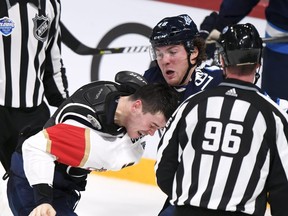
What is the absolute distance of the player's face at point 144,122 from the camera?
2475 millimetres

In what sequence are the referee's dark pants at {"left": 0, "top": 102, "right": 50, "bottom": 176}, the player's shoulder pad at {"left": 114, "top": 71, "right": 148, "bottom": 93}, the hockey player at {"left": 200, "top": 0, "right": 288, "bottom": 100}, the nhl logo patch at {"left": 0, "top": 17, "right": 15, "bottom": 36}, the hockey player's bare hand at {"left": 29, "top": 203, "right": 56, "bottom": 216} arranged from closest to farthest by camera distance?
the hockey player's bare hand at {"left": 29, "top": 203, "right": 56, "bottom": 216} → the player's shoulder pad at {"left": 114, "top": 71, "right": 148, "bottom": 93} → the nhl logo patch at {"left": 0, "top": 17, "right": 15, "bottom": 36} → the referee's dark pants at {"left": 0, "top": 102, "right": 50, "bottom": 176} → the hockey player at {"left": 200, "top": 0, "right": 288, "bottom": 100}

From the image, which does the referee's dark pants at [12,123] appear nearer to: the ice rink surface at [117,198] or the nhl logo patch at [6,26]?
the nhl logo patch at [6,26]

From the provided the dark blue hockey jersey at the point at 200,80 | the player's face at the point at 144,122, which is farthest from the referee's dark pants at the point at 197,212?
the dark blue hockey jersey at the point at 200,80

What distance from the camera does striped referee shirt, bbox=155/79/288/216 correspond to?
2.12 meters

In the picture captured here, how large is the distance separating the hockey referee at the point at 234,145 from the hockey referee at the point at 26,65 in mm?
1107

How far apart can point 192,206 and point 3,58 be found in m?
1.28

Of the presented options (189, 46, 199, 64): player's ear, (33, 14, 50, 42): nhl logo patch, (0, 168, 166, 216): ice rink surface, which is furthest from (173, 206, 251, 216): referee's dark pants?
(0, 168, 166, 216): ice rink surface

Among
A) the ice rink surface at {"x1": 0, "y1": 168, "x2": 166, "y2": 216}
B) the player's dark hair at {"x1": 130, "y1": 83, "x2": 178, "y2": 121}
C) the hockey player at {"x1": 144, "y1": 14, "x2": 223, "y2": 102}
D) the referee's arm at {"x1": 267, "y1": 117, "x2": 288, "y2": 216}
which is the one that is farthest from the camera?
the ice rink surface at {"x1": 0, "y1": 168, "x2": 166, "y2": 216}

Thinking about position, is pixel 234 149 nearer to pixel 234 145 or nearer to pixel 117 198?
pixel 234 145

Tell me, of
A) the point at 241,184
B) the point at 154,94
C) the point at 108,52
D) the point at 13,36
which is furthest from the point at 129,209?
the point at 241,184

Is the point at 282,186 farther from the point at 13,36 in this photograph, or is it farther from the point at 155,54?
the point at 13,36

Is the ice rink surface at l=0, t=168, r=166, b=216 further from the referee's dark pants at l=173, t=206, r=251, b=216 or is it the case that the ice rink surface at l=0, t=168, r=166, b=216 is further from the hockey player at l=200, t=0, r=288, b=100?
the referee's dark pants at l=173, t=206, r=251, b=216

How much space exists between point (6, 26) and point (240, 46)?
4.05ft

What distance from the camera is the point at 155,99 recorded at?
246cm
